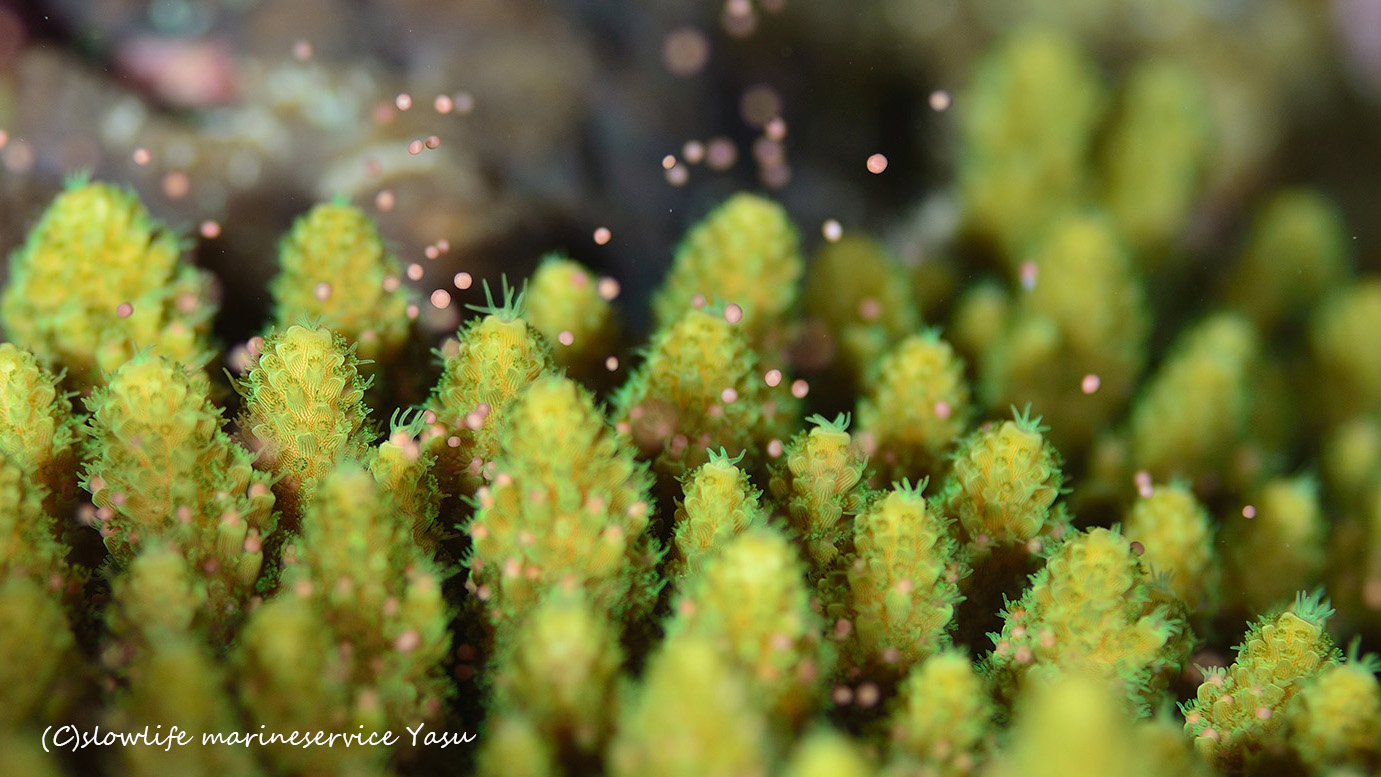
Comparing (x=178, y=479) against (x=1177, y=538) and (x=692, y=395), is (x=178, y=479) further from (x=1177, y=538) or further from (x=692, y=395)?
(x=1177, y=538)

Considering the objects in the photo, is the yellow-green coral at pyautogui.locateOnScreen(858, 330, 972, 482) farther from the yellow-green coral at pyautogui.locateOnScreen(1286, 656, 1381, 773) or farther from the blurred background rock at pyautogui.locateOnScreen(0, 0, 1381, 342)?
the blurred background rock at pyautogui.locateOnScreen(0, 0, 1381, 342)

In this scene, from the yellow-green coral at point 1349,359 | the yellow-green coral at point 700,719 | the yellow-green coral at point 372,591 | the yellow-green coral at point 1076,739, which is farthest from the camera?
the yellow-green coral at point 1349,359

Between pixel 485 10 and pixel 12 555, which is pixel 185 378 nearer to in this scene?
pixel 12 555

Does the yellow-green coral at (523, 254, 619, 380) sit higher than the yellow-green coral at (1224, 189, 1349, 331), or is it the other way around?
the yellow-green coral at (1224, 189, 1349, 331)

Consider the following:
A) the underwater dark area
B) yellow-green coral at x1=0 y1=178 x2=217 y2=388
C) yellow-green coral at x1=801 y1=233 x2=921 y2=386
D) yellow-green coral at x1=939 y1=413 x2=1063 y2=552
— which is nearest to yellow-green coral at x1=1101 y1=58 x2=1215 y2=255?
the underwater dark area

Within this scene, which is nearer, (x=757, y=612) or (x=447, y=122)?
(x=757, y=612)

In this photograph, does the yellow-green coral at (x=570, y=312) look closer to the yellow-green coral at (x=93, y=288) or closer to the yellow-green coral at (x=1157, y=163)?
the yellow-green coral at (x=93, y=288)

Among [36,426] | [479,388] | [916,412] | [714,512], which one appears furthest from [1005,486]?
[36,426]

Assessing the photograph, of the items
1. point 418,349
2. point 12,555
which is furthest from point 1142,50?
point 12,555

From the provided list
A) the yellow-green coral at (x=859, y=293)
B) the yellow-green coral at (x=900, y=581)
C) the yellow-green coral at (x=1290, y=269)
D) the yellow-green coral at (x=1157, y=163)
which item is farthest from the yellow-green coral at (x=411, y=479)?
the yellow-green coral at (x=1290, y=269)
